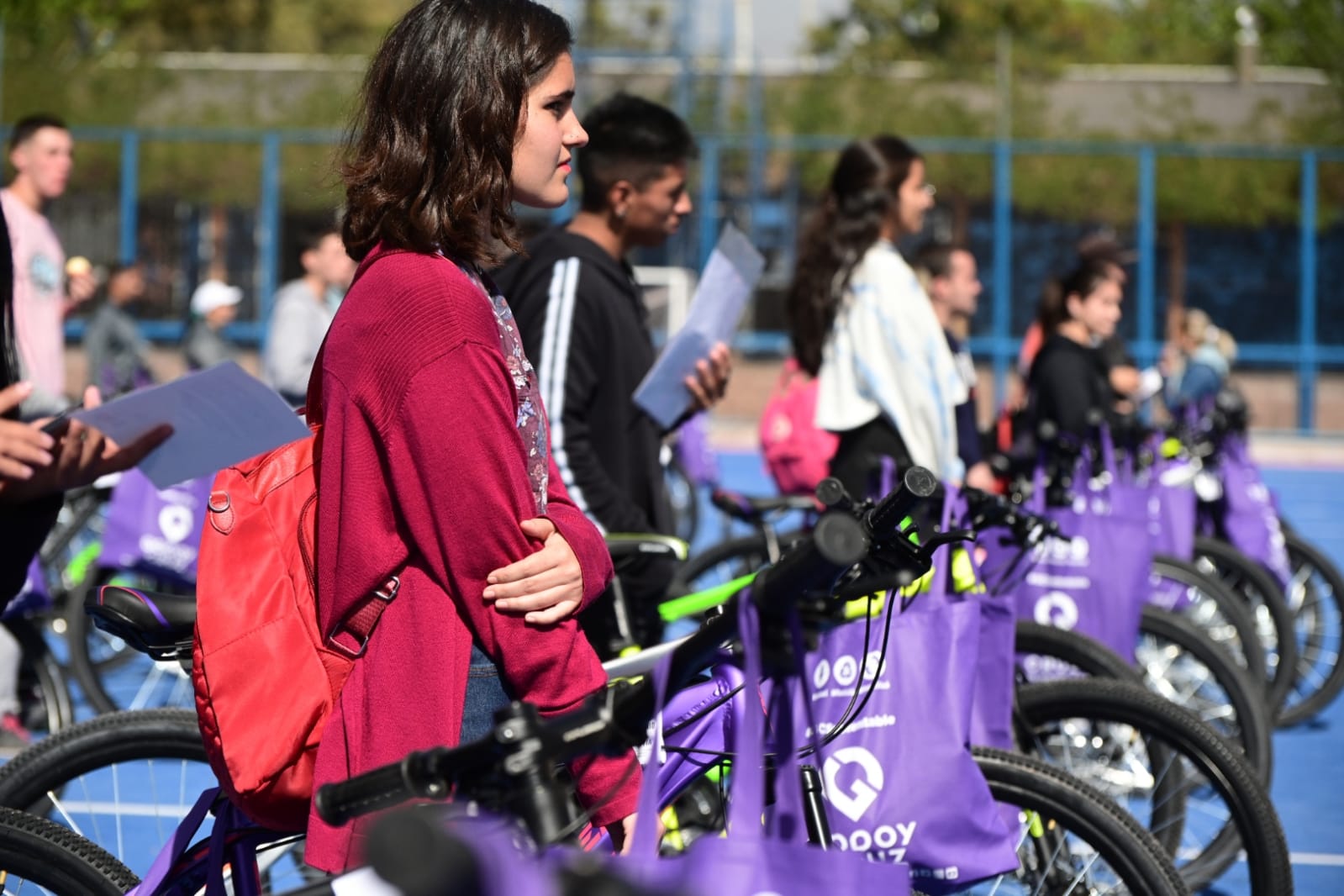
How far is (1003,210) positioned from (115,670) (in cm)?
1784

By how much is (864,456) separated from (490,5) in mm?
3142

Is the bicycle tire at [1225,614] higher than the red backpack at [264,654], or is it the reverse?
the red backpack at [264,654]

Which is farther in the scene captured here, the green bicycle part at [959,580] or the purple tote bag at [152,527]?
the purple tote bag at [152,527]

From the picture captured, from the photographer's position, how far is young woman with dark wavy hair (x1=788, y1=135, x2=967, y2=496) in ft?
17.5

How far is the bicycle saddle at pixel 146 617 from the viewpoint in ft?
8.85

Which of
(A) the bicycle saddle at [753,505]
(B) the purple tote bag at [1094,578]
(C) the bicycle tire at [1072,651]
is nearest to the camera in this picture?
(C) the bicycle tire at [1072,651]

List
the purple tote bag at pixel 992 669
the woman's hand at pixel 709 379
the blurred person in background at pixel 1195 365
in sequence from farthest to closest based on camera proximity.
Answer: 1. the blurred person in background at pixel 1195 365
2. the woman's hand at pixel 709 379
3. the purple tote bag at pixel 992 669

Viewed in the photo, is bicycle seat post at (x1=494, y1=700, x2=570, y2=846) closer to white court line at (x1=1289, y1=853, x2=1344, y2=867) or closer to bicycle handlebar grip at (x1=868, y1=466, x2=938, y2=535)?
bicycle handlebar grip at (x1=868, y1=466, x2=938, y2=535)

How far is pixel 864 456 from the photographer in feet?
17.7

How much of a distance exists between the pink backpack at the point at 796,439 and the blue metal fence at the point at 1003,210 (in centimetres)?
1607

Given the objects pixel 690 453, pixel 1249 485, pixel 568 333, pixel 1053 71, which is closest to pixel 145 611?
pixel 568 333

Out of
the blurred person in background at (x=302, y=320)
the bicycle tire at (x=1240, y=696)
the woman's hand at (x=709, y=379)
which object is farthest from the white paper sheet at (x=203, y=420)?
the blurred person in background at (x=302, y=320)

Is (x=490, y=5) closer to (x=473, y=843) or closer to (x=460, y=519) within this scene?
(x=460, y=519)

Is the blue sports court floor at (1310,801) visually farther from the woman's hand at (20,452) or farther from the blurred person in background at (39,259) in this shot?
the blurred person in background at (39,259)
